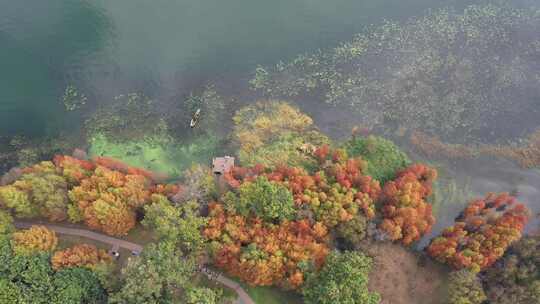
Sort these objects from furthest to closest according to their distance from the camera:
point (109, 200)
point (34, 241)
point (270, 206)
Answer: point (109, 200)
point (270, 206)
point (34, 241)

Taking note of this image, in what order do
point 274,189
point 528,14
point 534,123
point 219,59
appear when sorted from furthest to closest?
point 528,14 → point 219,59 → point 534,123 → point 274,189

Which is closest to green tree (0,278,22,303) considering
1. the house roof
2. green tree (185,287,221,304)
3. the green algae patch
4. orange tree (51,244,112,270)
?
orange tree (51,244,112,270)

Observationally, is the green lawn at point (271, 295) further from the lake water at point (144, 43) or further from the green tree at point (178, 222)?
the lake water at point (144, 43)

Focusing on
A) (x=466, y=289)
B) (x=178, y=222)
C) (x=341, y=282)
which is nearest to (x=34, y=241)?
(x=178, y=222)

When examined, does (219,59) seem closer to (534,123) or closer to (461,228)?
(461,228)

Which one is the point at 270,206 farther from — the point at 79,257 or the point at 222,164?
the point at 79,257

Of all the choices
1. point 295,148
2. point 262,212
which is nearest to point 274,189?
point 262,212

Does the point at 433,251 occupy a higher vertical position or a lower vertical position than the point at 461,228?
lower
